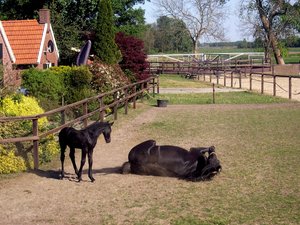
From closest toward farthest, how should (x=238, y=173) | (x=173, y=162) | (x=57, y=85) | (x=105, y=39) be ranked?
1. (x=173, y=162)
2. (x=238, y=173)
3. (x=57, y=85)
4. (x=105, y=39)

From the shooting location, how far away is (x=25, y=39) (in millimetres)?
30766

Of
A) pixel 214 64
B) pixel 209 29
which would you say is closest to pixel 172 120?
pixel 214 64

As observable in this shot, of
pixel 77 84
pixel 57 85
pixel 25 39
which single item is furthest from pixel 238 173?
pixel 25 39

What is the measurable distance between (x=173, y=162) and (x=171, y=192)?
100 centimetres

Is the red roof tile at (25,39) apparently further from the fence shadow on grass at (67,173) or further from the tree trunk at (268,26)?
the tree trunk at (268,26)

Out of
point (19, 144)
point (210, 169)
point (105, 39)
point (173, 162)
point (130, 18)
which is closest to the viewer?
point (210, 169)

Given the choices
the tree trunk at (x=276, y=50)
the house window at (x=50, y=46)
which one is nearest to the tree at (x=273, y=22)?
the tree trunk at (x=276, y=50)

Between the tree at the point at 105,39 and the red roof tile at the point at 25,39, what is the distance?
7399 mm

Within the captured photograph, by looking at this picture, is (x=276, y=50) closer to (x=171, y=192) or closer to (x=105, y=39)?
(x=105, y=39)

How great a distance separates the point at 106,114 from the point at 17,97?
696 cm

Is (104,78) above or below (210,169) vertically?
above

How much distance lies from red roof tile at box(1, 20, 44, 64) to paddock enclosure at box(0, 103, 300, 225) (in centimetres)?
1882

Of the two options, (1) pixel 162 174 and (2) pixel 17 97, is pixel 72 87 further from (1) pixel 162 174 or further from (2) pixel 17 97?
(1) pixel 162 174

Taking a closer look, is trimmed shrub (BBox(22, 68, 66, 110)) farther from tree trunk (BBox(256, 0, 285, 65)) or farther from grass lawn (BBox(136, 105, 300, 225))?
tree trunk (BBox(256, 0, 285, 65))
